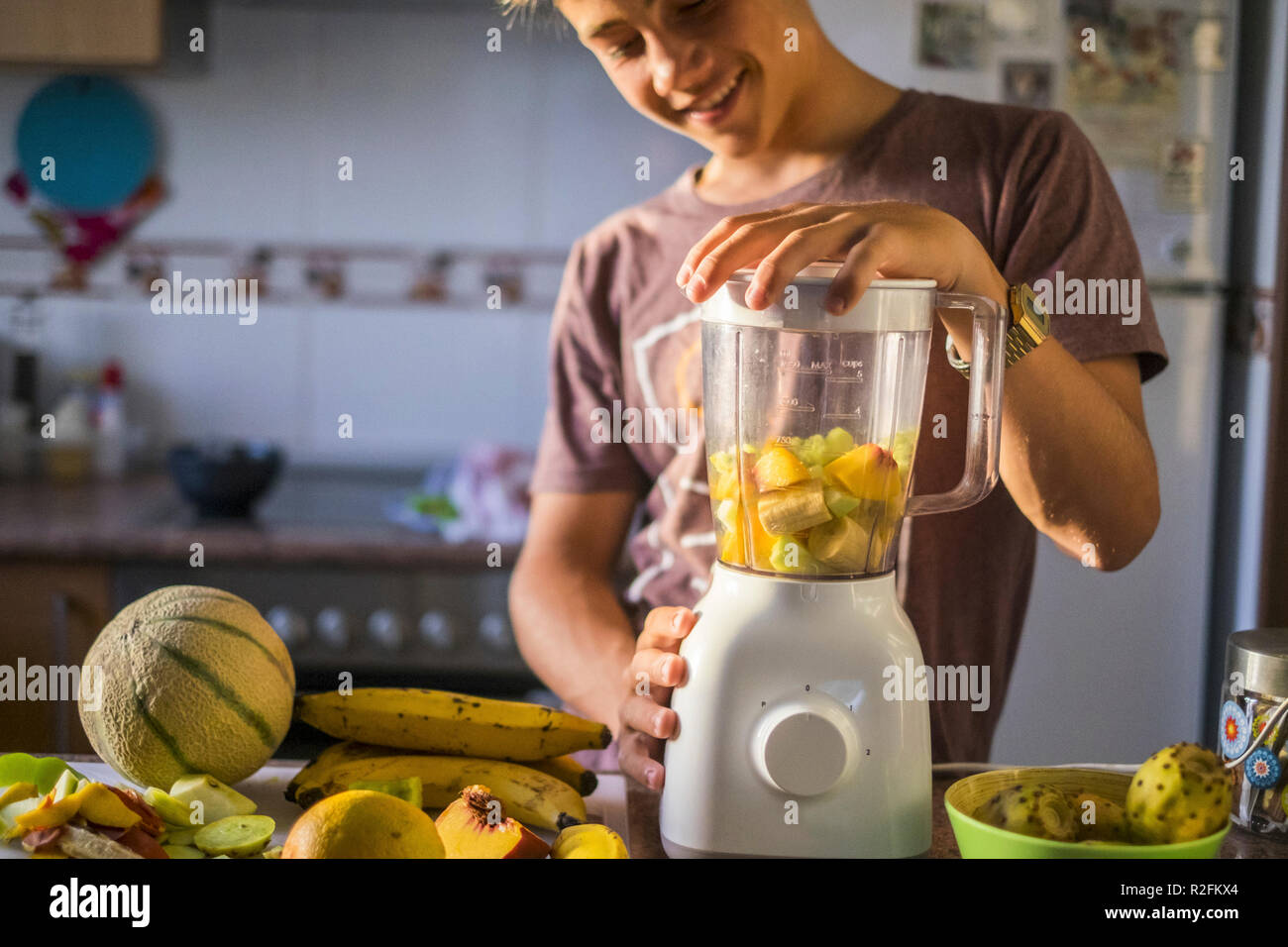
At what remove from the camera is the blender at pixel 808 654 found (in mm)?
599

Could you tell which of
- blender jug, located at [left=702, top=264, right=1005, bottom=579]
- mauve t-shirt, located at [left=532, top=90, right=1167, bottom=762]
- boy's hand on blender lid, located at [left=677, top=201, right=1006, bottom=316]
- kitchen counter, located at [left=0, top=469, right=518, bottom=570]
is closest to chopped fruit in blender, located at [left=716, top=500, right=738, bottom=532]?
blender jug, located at [left=702, top=264, right=1005, bottom=579]

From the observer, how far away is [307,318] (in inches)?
89.7

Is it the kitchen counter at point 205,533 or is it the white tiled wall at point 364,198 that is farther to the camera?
the white tiled wall at point 364,198

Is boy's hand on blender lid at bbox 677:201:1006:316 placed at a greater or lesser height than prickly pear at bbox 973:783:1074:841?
greater

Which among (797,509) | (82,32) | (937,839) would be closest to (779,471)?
(797,509)

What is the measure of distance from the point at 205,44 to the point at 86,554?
980mm

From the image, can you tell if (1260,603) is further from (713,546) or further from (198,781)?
(198,781)

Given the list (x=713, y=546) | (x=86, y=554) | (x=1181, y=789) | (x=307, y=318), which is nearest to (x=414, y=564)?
(x=86, y=554)

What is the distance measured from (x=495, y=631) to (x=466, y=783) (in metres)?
1.14

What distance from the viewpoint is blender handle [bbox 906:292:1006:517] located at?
64cm

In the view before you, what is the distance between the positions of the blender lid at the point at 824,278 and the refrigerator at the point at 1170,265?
49.5 inches

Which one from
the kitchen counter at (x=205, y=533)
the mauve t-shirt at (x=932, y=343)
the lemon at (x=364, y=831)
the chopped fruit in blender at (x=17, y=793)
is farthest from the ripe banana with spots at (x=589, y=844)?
the kitchen counter at (x=205, y=533)

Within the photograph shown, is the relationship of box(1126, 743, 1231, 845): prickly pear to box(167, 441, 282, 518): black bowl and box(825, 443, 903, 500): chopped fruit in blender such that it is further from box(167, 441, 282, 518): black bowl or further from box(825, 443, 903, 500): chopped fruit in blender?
box(167, 441, 282, 518): black bowl

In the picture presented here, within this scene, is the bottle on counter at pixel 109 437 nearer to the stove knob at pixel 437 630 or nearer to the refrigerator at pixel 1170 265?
the stove knob at pixel 437 630
